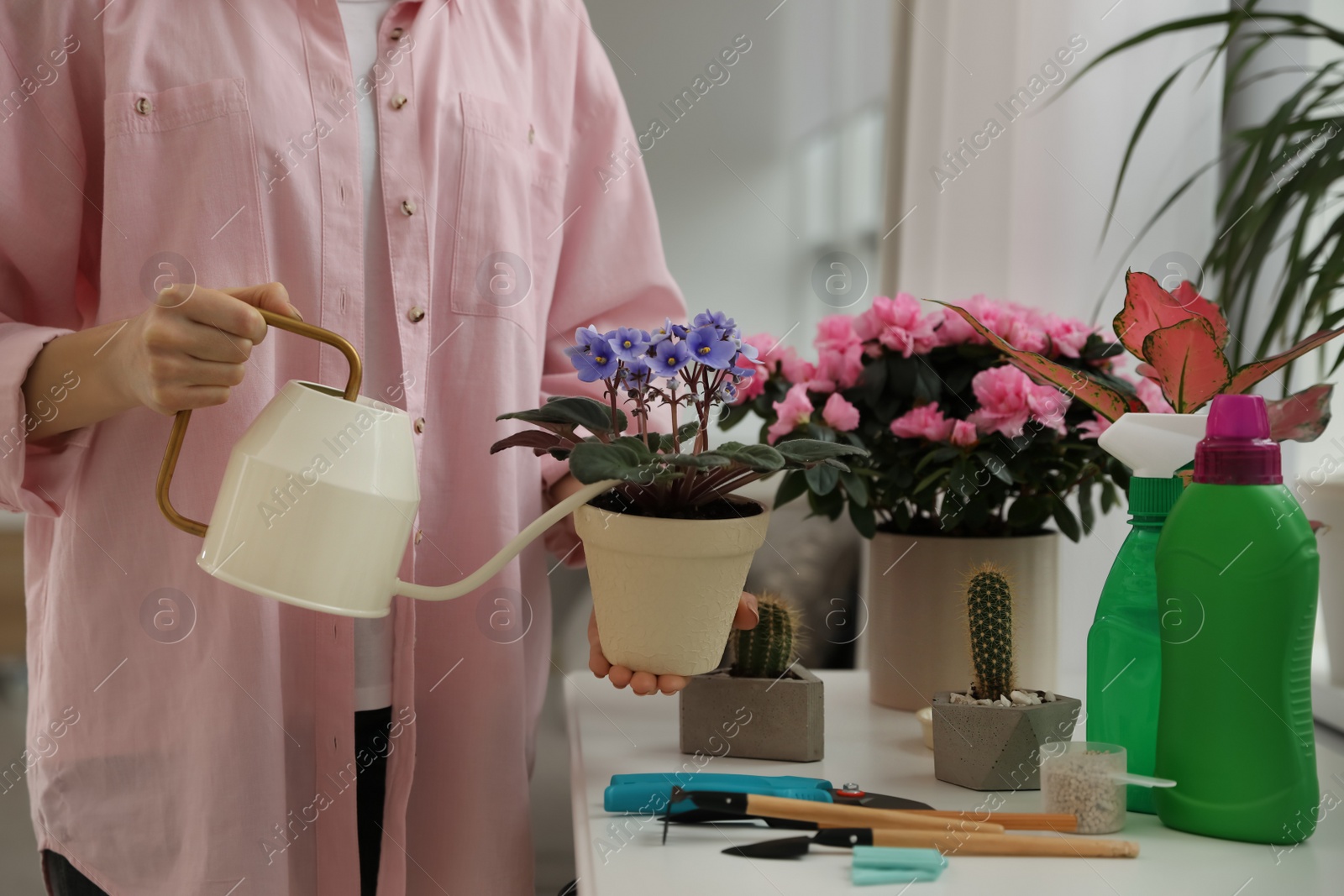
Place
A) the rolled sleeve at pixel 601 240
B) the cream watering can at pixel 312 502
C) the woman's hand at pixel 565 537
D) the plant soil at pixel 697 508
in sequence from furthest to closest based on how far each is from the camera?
the rolled sleeve at pixel 601 240
the woman's hand at pixel 565 537
the plant soil at pixel 697 508
the cream watering can at pixel 312 502

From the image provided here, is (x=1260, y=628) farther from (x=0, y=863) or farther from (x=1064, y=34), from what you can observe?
(x=0, y=863)

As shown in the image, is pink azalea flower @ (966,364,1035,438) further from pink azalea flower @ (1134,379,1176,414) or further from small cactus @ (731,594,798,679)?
small cactus @ (731,594,798,679)

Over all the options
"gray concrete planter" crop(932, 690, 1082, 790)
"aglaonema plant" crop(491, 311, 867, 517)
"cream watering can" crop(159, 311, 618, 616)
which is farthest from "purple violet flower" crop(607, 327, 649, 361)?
"gray concrete planter" crop(932, 690, 1082, 790)

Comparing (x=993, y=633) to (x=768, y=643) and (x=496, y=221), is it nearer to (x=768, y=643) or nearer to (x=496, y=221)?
(x=768, y=643)

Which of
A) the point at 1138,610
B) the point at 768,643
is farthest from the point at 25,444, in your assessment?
the point at 1138,610

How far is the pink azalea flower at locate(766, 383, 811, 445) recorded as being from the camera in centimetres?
98

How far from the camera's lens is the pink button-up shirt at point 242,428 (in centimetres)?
72

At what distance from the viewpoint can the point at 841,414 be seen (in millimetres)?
959

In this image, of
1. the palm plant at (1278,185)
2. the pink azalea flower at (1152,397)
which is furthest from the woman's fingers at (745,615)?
the palm plant at (1278,185)

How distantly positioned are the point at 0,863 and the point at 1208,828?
231cm

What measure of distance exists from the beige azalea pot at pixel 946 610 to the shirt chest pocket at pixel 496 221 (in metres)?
0.43

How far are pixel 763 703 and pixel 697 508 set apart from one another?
0.24 m

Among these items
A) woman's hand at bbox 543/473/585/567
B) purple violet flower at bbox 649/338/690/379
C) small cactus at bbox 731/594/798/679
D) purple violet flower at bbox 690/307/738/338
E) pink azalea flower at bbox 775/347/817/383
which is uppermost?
pink azalea flower at bbox 775/347/817/383

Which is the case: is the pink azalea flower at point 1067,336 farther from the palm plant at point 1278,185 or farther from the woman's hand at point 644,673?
the woman's hand at point 644,673
